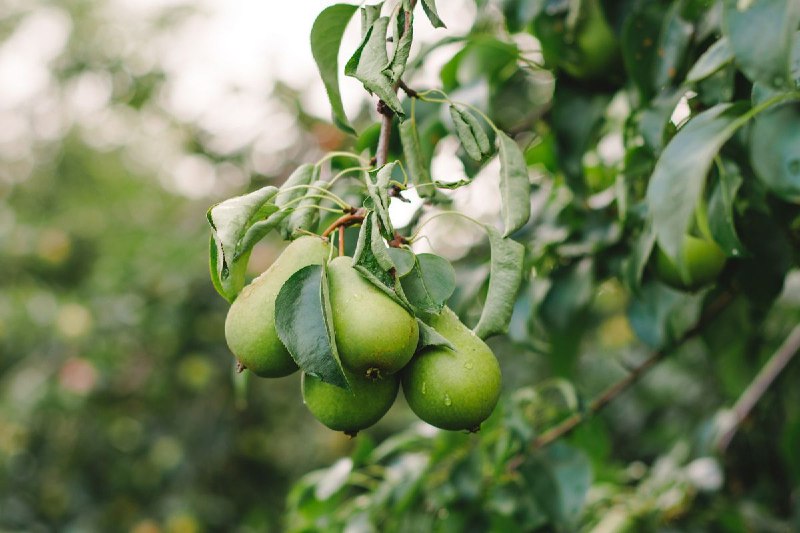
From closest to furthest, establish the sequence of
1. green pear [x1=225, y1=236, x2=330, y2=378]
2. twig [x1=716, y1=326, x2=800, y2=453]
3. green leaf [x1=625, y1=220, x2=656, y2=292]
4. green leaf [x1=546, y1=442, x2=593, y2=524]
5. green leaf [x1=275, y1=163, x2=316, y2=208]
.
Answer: green pear [x1=225, y1=236, x2=330, y2=378] → green leaf [x1=275, y1=163, x2=316, y2=208] → green leaf [x1=625, y1=220, x2=656, y2=292] → green leaf [x1=546, y1=442, x2=593, y2=524] → twig [x1=716, y1=326, x2=800, y2=453]

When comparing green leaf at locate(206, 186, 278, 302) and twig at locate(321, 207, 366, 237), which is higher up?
green leaf at locate(206, 186, 278, 302)

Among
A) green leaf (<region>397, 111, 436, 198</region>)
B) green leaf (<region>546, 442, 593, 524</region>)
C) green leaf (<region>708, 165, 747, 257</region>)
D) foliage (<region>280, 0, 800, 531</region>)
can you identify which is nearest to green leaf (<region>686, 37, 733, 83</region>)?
foliage (<region>280, 0, 800, 531</region>)

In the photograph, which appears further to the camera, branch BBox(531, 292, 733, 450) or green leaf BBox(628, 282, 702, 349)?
branch BBox(531, 292, 733, 450)

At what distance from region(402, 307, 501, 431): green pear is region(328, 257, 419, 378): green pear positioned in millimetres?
34

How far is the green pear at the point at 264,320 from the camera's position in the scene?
0.69m

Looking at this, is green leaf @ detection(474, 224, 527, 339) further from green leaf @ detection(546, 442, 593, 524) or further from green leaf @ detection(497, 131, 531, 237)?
green leaf @ detection(546, 442, 593, 524)

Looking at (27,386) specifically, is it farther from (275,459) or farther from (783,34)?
(783,34)

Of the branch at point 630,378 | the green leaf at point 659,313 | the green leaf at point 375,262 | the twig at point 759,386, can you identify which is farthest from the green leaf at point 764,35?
the twig at point 759,386

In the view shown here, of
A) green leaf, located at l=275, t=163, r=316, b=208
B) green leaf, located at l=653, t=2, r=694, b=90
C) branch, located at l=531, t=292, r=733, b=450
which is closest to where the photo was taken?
green leaf, located at l=275, t=163, r=316, b=208

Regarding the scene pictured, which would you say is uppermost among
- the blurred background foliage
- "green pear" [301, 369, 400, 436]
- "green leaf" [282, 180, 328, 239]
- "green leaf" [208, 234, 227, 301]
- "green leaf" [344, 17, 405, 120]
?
"green leaf" [344, 17, 405, 120]

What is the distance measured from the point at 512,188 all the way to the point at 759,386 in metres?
1.22

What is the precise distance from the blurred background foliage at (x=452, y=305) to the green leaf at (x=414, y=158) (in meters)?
0.35

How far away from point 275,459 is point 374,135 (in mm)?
3128

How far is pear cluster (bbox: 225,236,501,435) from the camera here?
0.65m
